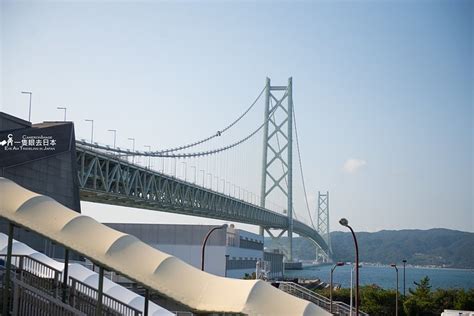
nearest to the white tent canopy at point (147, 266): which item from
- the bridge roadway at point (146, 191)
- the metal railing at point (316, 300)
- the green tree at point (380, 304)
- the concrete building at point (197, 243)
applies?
the metal railing at point (316, 300)

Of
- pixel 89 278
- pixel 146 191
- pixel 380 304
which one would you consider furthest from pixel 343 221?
pixel 146 191

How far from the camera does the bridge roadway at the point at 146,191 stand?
2251 inches

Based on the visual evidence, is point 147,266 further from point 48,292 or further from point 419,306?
point 419,306

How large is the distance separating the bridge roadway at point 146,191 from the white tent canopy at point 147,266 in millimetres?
39400

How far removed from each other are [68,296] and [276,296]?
18.4 feet

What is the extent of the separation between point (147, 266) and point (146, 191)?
180 feet

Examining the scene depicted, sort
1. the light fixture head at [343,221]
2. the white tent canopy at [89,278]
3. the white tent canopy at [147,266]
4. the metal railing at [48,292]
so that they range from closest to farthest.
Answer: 1. the white tent canopy at [147,266]
2. the metal railing at [48,292]
3. the white tent canopy at [89,278]
4. the light fixture head at [343,221]

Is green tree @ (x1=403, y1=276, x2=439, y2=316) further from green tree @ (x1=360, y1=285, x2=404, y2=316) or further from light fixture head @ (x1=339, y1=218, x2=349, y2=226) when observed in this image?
light fixture head @ (x1=339, y1=218, x2=349, y2=226)

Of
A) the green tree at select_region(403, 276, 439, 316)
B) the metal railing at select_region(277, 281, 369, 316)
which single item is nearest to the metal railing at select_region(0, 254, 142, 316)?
the metal railing at select_region(277, 281, 369, 316)

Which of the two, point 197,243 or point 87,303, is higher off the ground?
point 87,303

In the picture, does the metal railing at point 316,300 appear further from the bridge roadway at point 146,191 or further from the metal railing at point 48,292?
the bridge roadway at point 146,191

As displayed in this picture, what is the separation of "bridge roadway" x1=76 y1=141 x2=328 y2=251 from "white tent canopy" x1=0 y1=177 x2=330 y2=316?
39400mm

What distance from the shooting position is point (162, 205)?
72.2m

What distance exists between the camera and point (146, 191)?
6781 cm
